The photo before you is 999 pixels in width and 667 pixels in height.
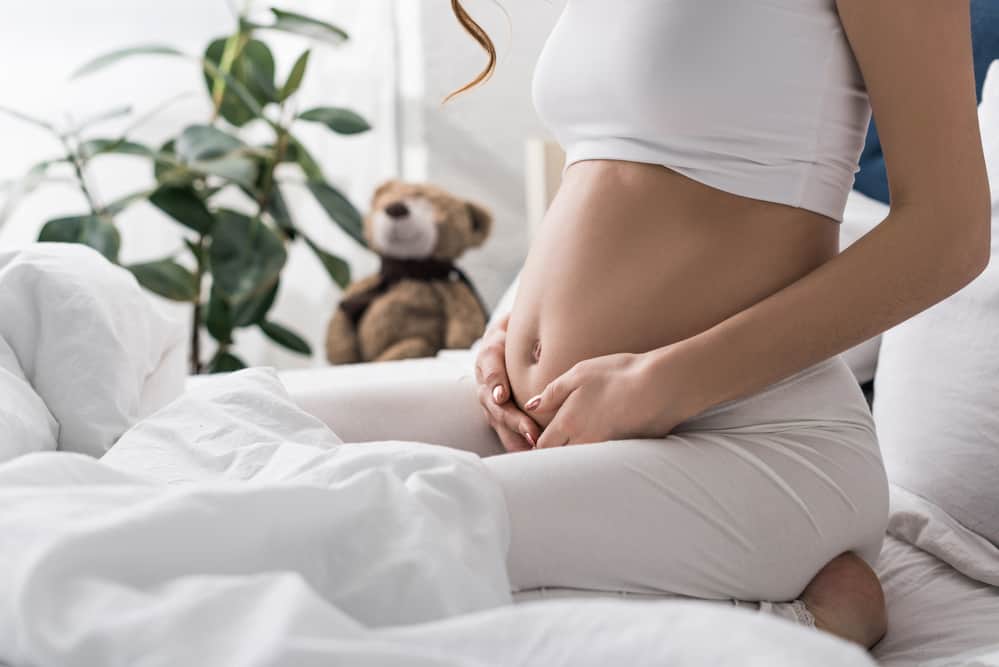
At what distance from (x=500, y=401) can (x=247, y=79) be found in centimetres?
147

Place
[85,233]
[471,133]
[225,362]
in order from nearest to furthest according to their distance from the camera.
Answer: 1. [85,233]
2. [225,362]
3. [471,133]

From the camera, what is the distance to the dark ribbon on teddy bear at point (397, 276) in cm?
226

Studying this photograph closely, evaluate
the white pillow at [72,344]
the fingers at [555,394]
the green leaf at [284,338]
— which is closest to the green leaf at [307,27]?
the green leaf at [284,338]

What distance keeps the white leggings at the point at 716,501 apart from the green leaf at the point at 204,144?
148 cm

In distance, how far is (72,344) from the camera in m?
0.97

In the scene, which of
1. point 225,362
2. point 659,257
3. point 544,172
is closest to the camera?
point 659,257

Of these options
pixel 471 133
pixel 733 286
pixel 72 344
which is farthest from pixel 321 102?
pixel 733 286

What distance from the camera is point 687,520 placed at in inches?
29.0

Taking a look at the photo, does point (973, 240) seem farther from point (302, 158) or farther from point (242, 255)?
point (302, 158)

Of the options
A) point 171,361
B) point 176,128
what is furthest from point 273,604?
point 176,128

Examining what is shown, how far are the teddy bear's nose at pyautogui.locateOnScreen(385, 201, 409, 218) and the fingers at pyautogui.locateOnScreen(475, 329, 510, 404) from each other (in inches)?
45.3

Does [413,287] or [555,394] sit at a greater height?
[555,394]

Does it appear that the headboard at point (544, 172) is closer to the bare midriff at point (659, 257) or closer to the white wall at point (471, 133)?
the white wall at point (471, 133)

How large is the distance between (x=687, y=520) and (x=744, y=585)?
6 centimetres
